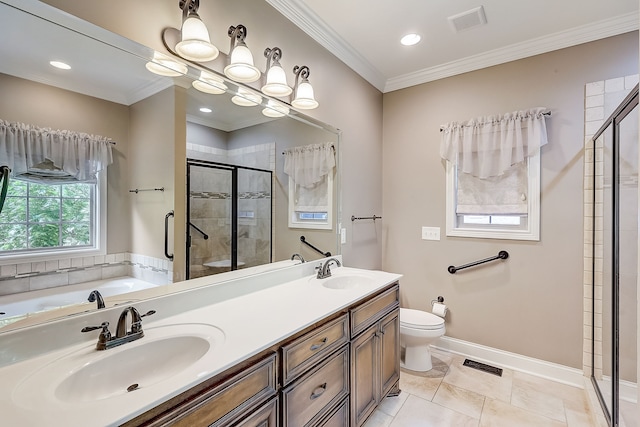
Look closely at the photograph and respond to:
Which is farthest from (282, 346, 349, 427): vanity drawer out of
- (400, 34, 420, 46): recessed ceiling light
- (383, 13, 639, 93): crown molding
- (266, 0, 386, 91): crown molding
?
(383, 13, 639, 93): crown molding

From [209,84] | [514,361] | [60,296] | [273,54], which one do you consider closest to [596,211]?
[514,361]

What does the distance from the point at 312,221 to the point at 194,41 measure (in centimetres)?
135

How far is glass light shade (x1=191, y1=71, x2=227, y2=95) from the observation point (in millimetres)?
1484

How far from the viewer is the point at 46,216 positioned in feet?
3.51

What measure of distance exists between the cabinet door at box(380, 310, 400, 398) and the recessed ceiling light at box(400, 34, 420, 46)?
80.3 inches

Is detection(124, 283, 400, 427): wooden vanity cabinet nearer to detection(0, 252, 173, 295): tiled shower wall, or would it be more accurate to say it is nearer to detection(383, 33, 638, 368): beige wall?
detection(0, 252, 173, 295): tiled shower wall

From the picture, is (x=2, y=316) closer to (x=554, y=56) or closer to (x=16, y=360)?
(x=16, y=360)

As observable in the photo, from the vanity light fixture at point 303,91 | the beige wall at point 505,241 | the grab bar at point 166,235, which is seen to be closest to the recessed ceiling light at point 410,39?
the beige wall at point 505,241

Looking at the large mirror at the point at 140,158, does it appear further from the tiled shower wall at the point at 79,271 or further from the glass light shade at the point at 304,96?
the glass light shade at the point at 304,96

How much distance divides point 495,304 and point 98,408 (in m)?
2.75

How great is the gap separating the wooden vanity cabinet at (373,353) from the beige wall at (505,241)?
97 centimetres

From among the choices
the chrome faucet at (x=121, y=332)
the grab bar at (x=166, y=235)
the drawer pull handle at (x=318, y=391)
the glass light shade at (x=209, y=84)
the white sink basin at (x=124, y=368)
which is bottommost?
the drawer pull handle at (x=318, y=391)

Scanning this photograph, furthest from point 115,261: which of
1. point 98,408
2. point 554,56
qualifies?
point 554,56

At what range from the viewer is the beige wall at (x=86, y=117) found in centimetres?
98
